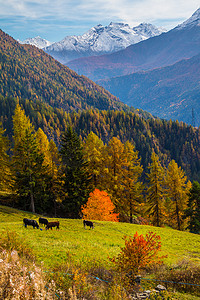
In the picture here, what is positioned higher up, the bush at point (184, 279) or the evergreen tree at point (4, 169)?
the evergreen tree at point (4, 169)

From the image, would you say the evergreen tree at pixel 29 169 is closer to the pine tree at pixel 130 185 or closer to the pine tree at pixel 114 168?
the pine tree at pixel 114 168

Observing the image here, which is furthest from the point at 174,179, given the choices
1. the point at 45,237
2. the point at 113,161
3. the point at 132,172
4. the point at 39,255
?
the point at 39,255

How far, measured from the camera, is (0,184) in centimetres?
4475

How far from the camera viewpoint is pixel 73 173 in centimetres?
4438

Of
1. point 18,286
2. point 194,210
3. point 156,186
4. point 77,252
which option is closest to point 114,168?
point 156,186

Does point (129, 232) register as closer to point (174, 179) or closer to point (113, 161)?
point (113, 161)

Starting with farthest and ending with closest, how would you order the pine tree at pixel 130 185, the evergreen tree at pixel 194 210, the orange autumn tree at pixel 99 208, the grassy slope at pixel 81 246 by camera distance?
1. the evergreen tree at pixel 194 210
2. the pine tree at pixel 130 185
3. the orange autumn tree at pixel 99 208
4. the grassy slope at pixel 81 246

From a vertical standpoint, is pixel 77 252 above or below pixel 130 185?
below

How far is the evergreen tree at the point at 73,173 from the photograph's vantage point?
4469 cm

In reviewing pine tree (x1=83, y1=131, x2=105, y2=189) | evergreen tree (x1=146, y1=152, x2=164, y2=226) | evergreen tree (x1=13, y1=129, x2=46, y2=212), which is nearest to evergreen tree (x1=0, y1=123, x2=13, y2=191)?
evergreen tree (x1=13, y1=129, x2=46, y2=212)

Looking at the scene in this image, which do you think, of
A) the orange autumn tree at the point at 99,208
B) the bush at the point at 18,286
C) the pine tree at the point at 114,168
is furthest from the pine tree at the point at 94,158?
the bush at the point at 18,286

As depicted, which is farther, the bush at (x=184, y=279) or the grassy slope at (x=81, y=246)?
the grassy slope at (x=81, y=246)

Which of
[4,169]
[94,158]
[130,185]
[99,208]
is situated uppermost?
[94,158]

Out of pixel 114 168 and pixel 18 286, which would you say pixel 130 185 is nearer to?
pixel 114 168
